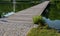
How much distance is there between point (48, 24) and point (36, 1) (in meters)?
7.79

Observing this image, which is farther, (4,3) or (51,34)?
(4,3)

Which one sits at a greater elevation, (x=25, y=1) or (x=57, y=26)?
(x=57, y=26)

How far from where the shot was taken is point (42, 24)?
4.27m

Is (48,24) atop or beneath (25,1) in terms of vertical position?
atop

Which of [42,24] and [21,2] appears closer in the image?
[42,24]

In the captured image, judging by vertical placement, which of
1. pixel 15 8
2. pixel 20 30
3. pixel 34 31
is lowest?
pixel 15 8

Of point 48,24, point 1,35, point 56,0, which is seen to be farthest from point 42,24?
point 56,0

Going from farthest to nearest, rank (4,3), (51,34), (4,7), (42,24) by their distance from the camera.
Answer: (4,3)
(4,7)
(42,24)
(51,34)

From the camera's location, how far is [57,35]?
3326mm

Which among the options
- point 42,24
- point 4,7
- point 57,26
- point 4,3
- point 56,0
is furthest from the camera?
point 4,3

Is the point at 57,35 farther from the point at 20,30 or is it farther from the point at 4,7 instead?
the point at 4,7

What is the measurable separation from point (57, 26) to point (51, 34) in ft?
2.05

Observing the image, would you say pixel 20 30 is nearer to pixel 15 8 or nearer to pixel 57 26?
pixel 57 26

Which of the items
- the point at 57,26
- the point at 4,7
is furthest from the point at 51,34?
the point at 4,7
